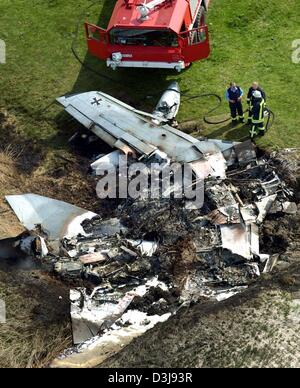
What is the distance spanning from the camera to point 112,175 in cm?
1323

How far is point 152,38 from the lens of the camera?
14766 mm

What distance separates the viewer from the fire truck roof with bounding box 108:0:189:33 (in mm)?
14469

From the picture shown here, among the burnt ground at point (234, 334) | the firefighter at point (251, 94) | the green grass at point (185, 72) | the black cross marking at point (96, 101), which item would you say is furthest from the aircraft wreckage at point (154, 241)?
the green grass at point (185, 72)

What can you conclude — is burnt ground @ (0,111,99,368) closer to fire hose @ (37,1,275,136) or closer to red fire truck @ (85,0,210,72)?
fire hose @ (37,1,275,136)

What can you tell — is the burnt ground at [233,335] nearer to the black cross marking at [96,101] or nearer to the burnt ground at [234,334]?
the burnt ground at [234,334]

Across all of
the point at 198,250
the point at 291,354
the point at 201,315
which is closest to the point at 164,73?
the point at 198,250

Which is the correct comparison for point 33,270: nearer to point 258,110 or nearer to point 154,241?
point 154,241

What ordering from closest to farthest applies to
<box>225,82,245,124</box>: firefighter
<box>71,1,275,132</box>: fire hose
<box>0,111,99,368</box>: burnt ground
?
<box>0,111,99,368</box>: burnt ground < <box>225,82,245,124</box>: firefighter < <box>71,1,275,132</box>: fire hose

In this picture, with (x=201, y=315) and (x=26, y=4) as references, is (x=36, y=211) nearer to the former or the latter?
(x=201, y=315)

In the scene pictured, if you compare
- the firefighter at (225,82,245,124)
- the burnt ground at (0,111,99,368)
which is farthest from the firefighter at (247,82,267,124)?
the burnt ground at (0,111,99,368)

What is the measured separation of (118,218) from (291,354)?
4.67m

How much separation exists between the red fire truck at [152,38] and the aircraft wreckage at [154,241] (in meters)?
1.96

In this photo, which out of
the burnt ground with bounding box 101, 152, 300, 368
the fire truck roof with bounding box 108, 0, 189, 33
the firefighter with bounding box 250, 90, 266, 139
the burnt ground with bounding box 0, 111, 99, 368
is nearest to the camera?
the burnt ground with bounding box 101, 152, 300, 368
